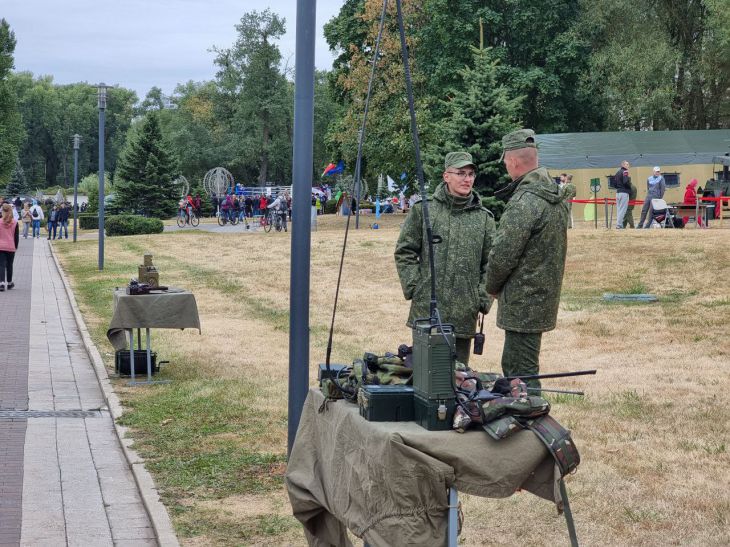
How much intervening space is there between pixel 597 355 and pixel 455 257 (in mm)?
7433

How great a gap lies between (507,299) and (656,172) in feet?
81.8

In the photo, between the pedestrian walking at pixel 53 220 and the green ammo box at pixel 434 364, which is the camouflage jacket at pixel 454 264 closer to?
the green ammo box at pixel 434 364

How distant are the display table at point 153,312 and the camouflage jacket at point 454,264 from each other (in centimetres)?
559

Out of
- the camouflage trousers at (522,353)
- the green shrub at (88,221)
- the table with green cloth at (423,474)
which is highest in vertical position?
the camouflage trousers at (522,353)

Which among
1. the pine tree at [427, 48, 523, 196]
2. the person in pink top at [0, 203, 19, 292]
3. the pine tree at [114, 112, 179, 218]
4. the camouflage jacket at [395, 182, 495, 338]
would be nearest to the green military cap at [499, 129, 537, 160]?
the camouflage jacket at [395, 182, 495, 338]

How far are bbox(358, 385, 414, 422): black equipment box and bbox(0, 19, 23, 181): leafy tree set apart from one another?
256ft

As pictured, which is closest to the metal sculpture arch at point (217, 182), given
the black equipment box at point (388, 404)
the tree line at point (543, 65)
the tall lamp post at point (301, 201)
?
the tree line at point (543, 65)

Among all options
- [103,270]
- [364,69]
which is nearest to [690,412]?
[103,270]

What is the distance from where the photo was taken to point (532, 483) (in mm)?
4164

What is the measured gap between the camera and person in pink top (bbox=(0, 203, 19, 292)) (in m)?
23.1

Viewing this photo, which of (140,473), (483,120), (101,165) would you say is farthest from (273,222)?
(140,473)

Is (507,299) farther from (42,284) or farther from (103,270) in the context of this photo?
(103,270)

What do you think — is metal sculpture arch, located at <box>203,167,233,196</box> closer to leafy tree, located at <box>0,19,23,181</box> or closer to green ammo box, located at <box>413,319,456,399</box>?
leafy tree, located at <box>0,19,23,181</box>

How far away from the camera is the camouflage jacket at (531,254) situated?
5859mm
